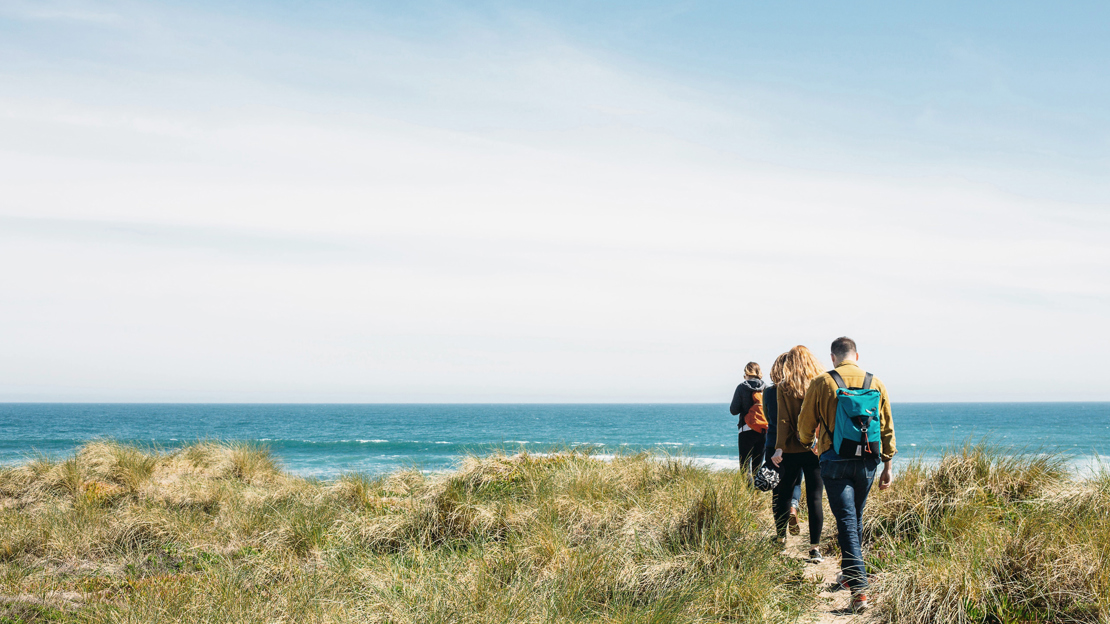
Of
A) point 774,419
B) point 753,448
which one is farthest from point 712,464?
point 774,419

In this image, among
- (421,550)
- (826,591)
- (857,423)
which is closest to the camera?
(857,423)

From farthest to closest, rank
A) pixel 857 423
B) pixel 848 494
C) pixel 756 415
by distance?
pixel 756 415 → pixel 848 494 → pixel 857 423

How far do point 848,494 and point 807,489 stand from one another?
0.87 m

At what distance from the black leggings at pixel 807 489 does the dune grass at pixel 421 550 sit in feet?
0.92

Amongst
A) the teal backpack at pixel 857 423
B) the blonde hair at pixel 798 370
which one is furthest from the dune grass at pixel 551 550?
the blonde hair at pixel 798 370

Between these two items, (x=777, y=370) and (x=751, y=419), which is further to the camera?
(x=751, y=419)

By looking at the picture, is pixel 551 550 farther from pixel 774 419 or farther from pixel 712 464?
pixel 712 464

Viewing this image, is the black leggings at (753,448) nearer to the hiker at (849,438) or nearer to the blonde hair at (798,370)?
the blonde hair at (798,370)

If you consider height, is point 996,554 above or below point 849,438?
below

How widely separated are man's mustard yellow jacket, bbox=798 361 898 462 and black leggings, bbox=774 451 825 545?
549 mm

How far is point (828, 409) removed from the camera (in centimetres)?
472

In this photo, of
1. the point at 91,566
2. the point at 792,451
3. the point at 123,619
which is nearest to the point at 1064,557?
the point at 792,451

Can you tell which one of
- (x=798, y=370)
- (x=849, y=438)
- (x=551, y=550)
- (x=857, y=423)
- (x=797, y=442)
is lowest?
(x=551, y=550)

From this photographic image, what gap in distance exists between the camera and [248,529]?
746 centimetres
